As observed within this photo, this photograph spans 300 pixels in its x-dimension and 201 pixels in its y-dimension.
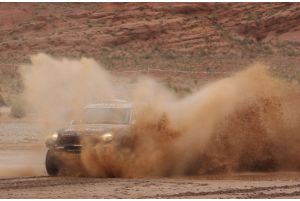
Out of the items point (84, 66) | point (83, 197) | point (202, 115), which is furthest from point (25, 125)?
point (83, 197)

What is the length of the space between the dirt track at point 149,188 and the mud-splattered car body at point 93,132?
0.86 metres

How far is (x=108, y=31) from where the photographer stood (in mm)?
74750

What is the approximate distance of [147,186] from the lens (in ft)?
46.9

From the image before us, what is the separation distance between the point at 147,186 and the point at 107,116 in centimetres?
345

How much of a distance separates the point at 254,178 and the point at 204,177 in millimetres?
991

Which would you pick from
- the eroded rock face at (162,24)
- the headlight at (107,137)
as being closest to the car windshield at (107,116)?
the headlight at (107,137)

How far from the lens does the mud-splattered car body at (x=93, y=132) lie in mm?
16469

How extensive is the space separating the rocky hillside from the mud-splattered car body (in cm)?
4812

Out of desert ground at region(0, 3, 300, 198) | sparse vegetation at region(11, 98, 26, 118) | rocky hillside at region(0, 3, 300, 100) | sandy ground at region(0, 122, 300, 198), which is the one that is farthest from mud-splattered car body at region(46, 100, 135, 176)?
rocky hillside at region(0, 3, 300, 100)

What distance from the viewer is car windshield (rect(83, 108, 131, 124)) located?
56.4 ft

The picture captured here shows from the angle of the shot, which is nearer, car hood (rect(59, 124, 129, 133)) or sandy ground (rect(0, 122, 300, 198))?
sandy ground (rect(0, 122, 300, 198))

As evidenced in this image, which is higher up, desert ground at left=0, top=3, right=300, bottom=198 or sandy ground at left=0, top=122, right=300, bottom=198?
desert ground at left=0, top=3, right=300, bottom=198

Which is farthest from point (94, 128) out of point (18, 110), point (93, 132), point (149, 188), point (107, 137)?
point (18, 110)

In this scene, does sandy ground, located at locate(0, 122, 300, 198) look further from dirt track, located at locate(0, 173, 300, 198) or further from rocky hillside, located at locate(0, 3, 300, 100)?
rocky hillside, located at locate(0, 3, 300, 100)
